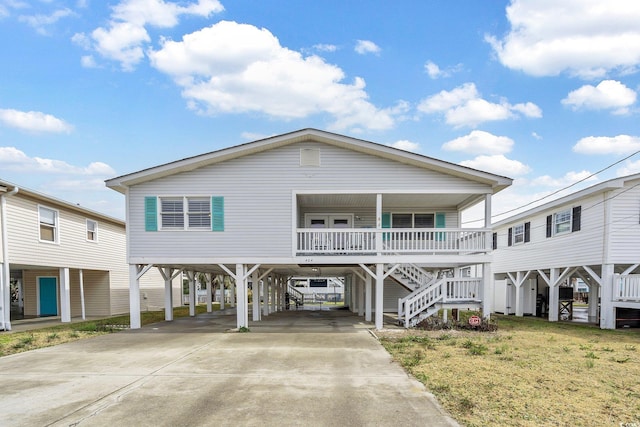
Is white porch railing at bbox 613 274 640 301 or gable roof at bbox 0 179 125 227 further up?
gable roof at bbox 0 179 125 227

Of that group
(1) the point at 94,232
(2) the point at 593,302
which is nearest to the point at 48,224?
(1) the point at 94,232

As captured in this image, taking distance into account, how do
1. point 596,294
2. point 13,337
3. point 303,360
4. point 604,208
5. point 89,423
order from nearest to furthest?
point 89,423, point 303,360, point 13,337, point 604,208, point 596,294

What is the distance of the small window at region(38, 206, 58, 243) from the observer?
16994mm

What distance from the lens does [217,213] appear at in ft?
47.0

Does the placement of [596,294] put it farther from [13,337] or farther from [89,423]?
[13,337]

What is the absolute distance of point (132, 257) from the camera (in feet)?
47.3

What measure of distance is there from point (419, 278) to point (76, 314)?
60.5 ft

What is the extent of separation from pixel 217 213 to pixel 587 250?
15.4 metres

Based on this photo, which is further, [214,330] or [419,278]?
[419,278]

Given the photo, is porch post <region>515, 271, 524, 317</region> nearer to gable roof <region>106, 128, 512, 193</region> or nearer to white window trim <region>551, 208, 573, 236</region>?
white window trim <region>551, 208, 573, 236</region>

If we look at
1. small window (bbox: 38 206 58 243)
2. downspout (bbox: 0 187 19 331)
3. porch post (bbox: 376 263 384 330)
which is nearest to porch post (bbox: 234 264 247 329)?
porch post (bbox: 376 263 384 330)

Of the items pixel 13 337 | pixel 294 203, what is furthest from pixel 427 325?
pixel 13 337

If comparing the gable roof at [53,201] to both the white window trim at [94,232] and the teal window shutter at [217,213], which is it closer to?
the white window trim at [94,232]

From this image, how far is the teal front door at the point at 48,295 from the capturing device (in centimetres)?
2162
